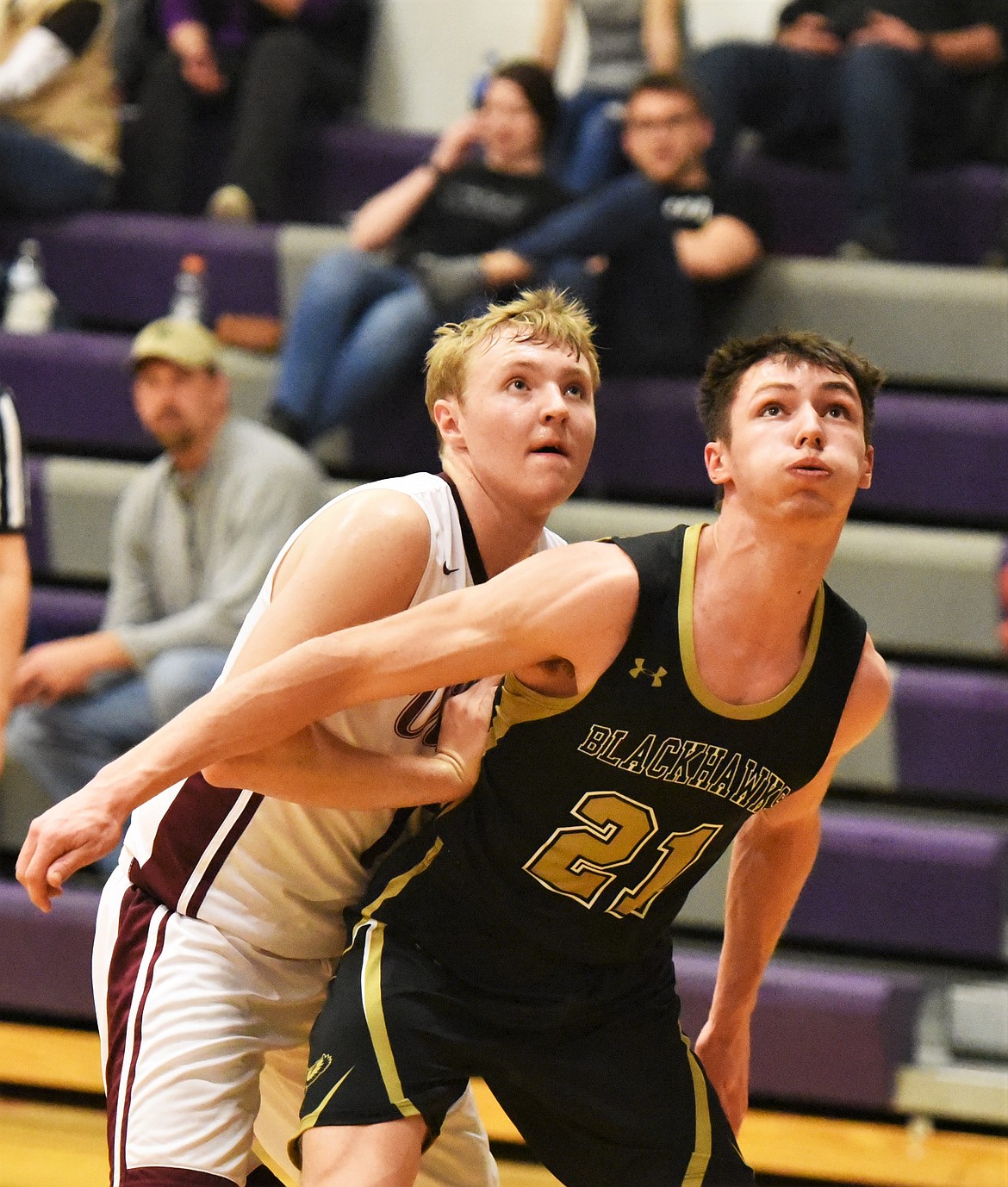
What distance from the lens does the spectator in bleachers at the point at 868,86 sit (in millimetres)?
5609

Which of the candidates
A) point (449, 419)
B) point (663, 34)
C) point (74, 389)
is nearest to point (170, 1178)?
point (449, 419)

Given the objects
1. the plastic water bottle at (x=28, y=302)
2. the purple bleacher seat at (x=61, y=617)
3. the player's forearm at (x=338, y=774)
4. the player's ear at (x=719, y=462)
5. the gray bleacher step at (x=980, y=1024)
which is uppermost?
the player's ear at (x=719, y=462)

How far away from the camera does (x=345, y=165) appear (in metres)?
6.58

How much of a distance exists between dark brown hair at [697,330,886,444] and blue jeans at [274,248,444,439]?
298 centimetres

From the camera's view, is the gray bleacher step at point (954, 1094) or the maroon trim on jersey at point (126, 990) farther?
the gray bleacher step at point (954, 1094)

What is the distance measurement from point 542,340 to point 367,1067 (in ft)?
3.45

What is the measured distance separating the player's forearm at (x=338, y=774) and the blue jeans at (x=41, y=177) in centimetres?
440

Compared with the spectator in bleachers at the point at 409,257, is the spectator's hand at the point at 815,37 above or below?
above

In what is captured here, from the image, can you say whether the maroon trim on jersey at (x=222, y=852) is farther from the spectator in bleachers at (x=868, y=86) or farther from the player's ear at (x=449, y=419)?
the spectator in bleachers at (x=868, y=86)

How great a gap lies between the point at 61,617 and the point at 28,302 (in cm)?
133

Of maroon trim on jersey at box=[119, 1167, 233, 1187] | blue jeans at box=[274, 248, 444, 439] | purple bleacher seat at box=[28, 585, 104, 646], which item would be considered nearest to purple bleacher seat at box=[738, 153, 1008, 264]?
blue jeans at box=[274, 248, 444, 439]

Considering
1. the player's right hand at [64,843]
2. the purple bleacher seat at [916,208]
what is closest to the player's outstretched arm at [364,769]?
the player's right hand at [64,843]

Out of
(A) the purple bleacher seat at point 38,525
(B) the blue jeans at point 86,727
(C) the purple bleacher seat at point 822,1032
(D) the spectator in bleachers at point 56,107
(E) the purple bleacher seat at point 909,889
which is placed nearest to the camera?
(C) the purple bleacher seat at point 822,1032

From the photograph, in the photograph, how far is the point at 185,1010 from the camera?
8.02 feet
